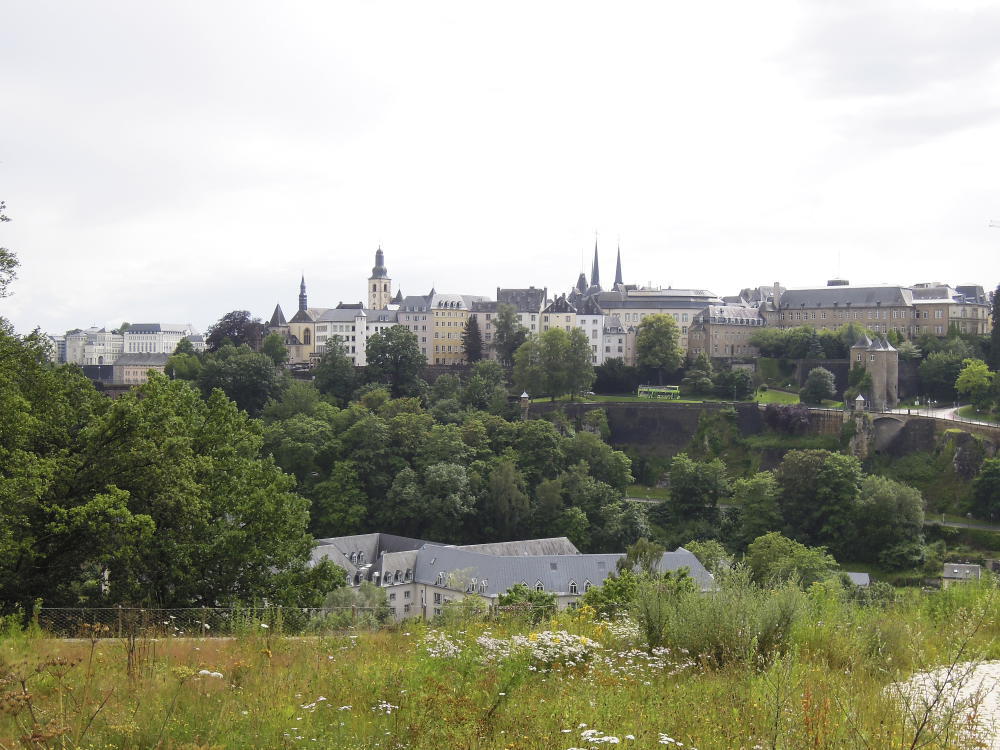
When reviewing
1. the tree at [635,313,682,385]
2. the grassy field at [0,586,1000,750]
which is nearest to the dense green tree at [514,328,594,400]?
the tree at [635,313,682,385]

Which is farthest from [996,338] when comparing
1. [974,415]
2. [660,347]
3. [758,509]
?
[758,509]

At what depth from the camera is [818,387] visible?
69.1m

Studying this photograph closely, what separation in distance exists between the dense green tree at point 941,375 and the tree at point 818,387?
274 inches

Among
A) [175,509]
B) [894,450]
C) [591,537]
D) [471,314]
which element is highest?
[471,314]

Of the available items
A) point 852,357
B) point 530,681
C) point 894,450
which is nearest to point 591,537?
point 894,450

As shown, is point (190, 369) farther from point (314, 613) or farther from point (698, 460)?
point (314, 613)

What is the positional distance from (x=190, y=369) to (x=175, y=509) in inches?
2524

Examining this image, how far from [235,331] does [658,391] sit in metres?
A: 41.1

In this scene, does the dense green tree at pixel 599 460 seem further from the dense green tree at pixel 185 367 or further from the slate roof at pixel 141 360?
the slate roof at pixel 141 360

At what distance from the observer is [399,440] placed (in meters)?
60.8

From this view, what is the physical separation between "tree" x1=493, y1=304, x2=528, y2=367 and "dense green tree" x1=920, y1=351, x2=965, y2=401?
33.5 m

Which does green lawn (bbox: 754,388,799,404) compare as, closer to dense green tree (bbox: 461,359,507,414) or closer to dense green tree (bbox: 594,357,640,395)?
dense green tree (bbox: 594,357,640,395)

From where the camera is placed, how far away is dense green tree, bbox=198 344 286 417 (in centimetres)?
7331

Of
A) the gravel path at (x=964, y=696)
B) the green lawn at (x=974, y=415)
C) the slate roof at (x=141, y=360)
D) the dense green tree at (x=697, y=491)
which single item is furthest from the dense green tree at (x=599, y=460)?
the slate roof at (x=141, y=360)
